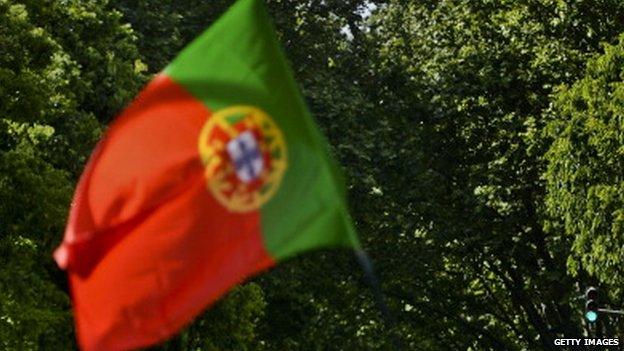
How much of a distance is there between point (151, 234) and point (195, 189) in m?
0.38

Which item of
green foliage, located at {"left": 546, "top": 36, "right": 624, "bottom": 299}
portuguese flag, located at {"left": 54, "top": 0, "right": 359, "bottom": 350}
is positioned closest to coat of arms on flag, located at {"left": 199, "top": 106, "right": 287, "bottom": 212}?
portuguese flag, located at {"left": 54, "top": 0, "right": 359, "bottom": 350}

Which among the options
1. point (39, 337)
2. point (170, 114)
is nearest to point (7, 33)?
point (39, 337)

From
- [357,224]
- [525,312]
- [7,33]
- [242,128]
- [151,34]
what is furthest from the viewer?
[525,312]

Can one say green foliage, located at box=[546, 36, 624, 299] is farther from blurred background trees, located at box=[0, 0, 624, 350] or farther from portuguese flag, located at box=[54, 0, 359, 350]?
portuguese flag, located at box=[54, 0, 359, 350]

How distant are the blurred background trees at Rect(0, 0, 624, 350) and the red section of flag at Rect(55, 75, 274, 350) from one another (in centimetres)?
2254

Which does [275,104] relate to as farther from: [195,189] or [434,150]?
[434,150]

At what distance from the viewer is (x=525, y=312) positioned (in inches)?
1941

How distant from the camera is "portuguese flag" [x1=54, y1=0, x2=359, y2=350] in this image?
1005cm

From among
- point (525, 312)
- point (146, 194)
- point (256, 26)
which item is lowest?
point (525, 312)

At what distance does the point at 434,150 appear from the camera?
4388cm

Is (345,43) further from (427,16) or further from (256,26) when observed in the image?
(256,26)

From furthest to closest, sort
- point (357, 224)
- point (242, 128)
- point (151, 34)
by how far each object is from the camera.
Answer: point (357, 224) → point (151, 34) → point (242, 128)

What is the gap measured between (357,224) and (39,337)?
12.2m

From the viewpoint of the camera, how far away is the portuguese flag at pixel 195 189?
10.1m
